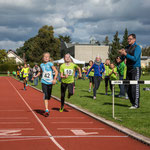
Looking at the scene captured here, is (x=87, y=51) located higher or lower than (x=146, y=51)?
lower

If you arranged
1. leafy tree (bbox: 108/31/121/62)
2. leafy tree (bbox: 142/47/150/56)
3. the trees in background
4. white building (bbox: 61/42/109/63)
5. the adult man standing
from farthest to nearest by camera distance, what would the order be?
leafy tree (bbox: 142/47/150/56) < the trees in background < leafy tree (bbox: 108/31/121/62) < white building (bbox: 61/42/109/63) < the adult man standing

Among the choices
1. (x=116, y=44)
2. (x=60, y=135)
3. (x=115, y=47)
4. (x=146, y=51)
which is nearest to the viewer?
(x=60, y=135)

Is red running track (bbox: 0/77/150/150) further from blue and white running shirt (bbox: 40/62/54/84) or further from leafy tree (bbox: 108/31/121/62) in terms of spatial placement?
leafy tree (bbox: 108/31/121/62)

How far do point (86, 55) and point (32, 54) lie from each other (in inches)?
611

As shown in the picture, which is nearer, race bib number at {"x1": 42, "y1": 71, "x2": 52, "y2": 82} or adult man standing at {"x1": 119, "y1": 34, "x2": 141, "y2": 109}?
race bib number at {"x1": 42, "y1": 71, "x2": 52, "y2": 82}

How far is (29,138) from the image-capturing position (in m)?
5.66

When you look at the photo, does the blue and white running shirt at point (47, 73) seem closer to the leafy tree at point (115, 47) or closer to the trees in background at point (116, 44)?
the leafy tree at point (115, 47)

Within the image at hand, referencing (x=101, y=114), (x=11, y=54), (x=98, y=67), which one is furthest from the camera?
(x=11, y=54)

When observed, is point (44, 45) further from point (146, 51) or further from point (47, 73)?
point (146, 51)

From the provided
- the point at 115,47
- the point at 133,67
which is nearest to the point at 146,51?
the point at 115,47

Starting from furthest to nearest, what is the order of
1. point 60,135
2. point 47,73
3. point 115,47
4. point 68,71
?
point 115,47, point 68,71, point 47,73, point 60,135

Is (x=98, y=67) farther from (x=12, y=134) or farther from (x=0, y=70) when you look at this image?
(x=0, y=70)

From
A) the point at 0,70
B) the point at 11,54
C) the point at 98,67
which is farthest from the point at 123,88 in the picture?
the point at 11,54

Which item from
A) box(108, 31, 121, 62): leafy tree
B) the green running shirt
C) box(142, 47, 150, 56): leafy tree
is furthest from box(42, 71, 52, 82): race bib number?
box(142, 47, 150, 56): leafy tree
